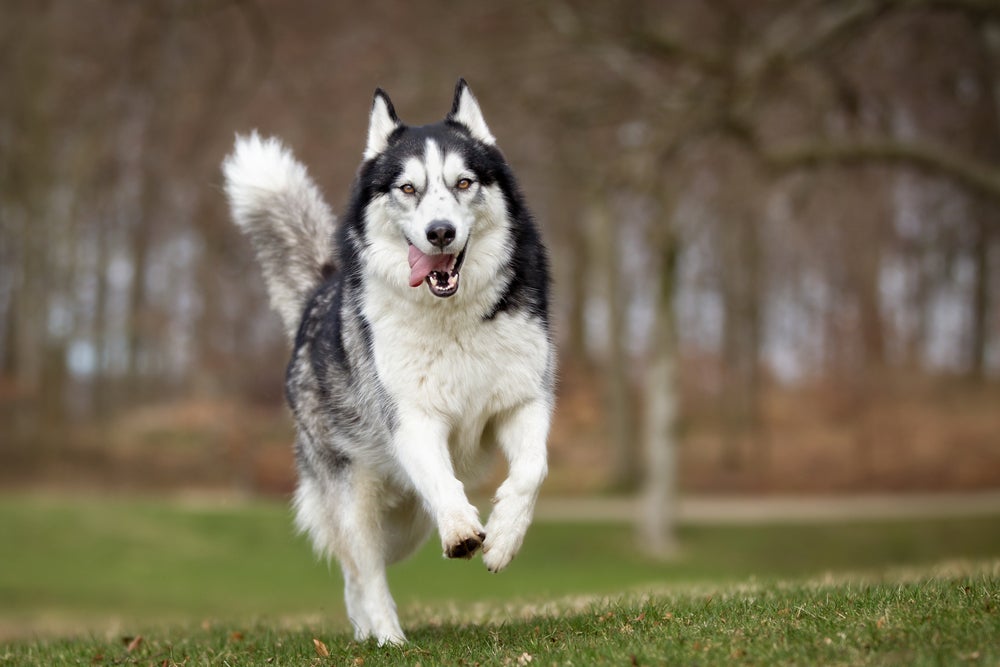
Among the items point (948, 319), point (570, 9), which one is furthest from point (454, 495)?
point (948, 319)

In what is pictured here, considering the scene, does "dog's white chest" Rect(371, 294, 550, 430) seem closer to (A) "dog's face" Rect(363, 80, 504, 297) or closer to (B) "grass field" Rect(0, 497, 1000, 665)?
(A) "dog's face" Rect(363, 80, 504, 297)

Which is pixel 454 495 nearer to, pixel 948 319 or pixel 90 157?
pixel 90 157

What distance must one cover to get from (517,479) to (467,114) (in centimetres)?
175

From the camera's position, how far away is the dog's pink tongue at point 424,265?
491cm

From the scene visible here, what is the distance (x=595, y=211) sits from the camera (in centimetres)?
2261

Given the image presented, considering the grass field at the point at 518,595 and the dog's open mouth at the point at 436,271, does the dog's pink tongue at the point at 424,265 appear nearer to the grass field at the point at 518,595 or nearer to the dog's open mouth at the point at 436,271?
the dog's open mouth at the point at 436,271

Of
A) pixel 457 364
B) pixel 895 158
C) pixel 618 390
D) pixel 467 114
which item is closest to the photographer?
pixel 457 364

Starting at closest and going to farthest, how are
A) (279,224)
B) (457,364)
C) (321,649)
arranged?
(457,364) < (321,649) < (279,224)

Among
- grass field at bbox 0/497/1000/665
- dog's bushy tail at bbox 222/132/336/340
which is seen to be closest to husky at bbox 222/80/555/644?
grass field at bbox 0/497/1000/665

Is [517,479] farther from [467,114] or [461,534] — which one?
[467,114]

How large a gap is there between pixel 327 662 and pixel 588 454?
2403cm

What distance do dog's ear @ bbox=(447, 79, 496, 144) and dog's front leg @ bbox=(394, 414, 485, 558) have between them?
1.38 metres

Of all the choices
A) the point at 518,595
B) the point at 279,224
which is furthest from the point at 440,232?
the point at 518,595

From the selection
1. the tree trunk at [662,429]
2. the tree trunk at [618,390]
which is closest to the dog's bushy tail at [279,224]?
the tree trunk at [662,429]
